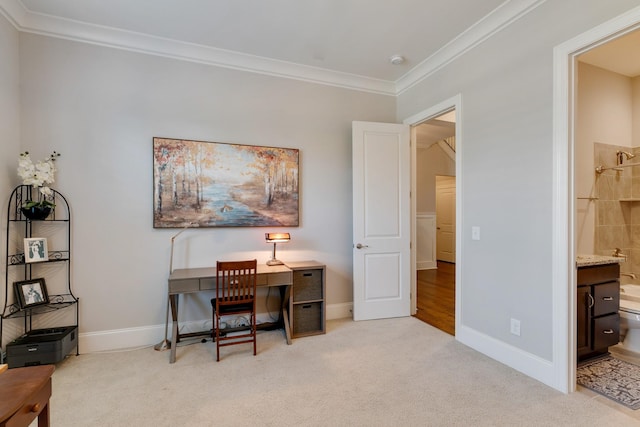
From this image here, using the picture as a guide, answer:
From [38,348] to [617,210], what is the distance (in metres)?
5.69

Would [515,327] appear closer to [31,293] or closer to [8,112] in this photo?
[31,293]

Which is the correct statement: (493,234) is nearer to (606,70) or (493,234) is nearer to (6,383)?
(606,70)

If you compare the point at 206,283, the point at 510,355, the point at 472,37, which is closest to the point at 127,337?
the point at 206,283

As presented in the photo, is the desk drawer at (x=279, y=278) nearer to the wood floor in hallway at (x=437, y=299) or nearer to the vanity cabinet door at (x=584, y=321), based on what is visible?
the wood floor in hallway at (x=437, y=299)

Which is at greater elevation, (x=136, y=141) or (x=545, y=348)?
(x=136, y=141)

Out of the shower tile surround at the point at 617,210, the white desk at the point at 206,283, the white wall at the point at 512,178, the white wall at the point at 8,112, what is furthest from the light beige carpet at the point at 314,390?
the shower tile surround at the point at 617,210

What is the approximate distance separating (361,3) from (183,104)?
1.95 meters

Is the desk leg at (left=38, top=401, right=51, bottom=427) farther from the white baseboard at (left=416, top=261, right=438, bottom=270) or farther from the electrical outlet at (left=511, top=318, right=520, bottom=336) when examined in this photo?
the white baseboard at (left=416, top=261, right=438, bottom=270)

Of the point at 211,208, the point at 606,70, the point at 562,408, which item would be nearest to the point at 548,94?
the point at 606,70

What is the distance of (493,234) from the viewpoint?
106 inches

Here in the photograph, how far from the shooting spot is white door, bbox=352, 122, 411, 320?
143 inches

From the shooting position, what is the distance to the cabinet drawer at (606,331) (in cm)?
256

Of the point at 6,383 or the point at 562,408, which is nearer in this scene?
the point at 6,383

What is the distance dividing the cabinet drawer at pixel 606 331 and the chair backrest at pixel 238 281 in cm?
293
